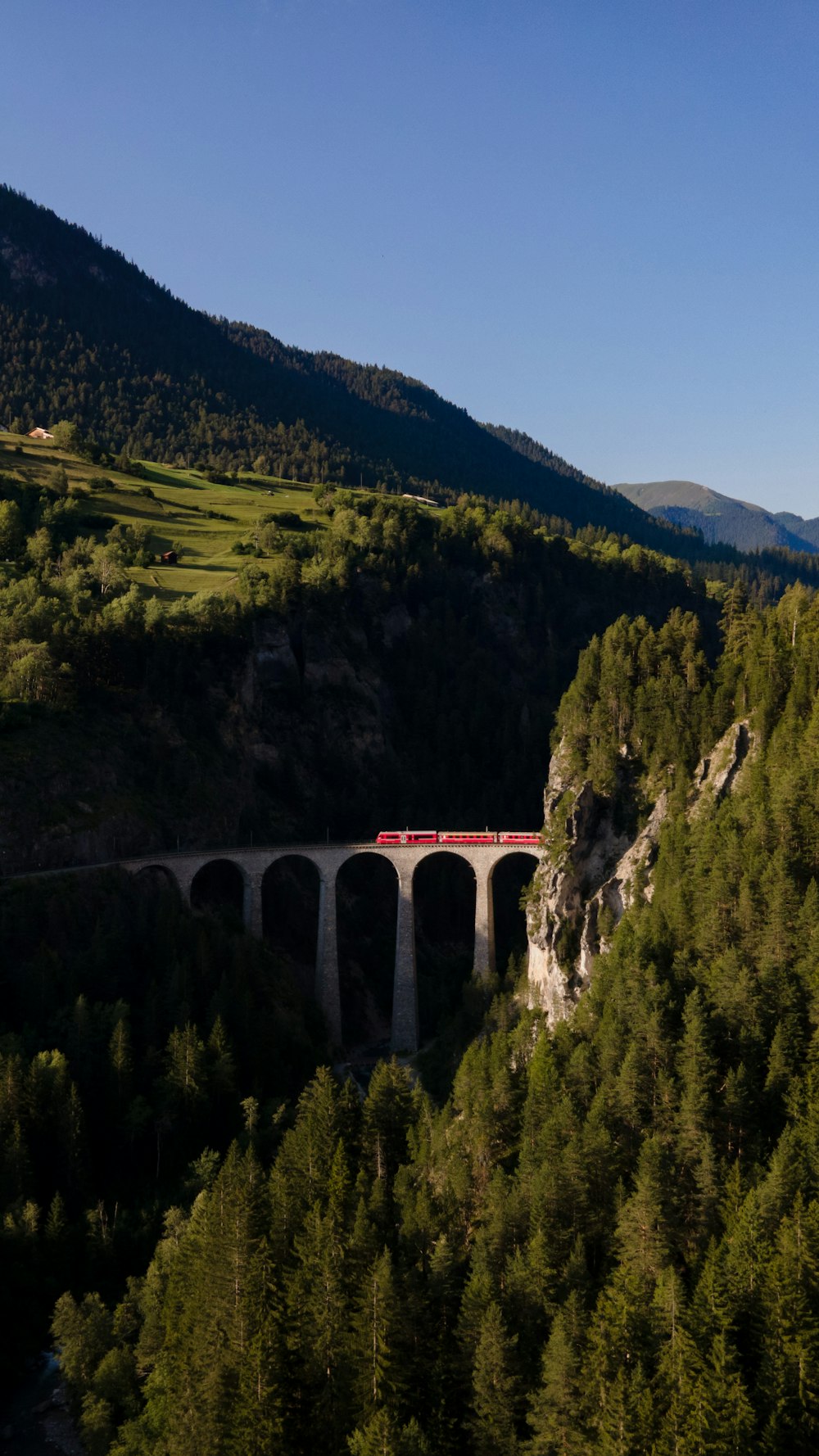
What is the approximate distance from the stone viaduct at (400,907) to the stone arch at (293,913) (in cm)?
422

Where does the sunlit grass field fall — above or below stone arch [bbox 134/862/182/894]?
above

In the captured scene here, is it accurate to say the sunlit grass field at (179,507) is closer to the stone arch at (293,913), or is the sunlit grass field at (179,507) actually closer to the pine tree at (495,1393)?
the stone arch at (293,913)

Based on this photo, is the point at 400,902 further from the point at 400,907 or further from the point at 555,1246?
the point at 555,1246

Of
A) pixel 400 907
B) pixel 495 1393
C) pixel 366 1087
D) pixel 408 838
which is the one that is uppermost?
pixel 408 838

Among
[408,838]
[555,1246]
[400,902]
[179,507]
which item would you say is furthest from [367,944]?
[179,507]

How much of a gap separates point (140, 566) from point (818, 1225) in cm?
11063

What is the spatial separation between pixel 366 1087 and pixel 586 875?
83.9ft

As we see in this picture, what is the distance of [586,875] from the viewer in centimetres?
9631

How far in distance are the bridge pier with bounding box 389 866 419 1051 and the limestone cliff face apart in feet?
39.4

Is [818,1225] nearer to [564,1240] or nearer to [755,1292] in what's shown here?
[755,1292]

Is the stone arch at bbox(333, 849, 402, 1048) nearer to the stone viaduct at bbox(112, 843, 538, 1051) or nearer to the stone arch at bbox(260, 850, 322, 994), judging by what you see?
the stone viaduct at bbox(112, 843, 538, 1051)

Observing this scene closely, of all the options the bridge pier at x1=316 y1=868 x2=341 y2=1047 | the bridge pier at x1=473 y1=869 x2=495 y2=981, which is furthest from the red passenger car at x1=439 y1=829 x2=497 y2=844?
the bridge pier at x1=316 y1=868 x2=341 y2=1047

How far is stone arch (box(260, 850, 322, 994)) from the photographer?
111250 millimetres

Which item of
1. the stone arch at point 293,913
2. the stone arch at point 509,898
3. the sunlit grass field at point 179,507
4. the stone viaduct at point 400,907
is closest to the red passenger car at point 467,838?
the stone viaduct at point 400,907
